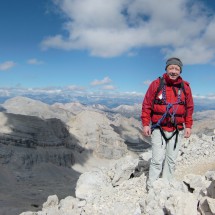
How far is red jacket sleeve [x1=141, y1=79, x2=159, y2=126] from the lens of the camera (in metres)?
9.42

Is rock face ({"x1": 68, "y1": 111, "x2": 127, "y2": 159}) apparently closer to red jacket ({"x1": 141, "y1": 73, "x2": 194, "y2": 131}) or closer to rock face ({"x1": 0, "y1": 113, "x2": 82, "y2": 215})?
rock face ({"x1": 0, "y1": 113, "x2": 82, "y2": 215})

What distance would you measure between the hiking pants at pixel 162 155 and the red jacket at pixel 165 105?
333 millimetres

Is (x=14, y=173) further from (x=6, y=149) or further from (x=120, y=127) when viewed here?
(x=120, y=127)

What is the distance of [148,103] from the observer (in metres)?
9.48

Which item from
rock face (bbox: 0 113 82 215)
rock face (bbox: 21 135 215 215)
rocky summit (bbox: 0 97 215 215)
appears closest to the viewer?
rock face (bbox: 21 135 215 215)

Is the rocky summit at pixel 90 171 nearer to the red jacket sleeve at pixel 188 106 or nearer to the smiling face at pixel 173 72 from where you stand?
the red jacket sleeve at pixel 188 106

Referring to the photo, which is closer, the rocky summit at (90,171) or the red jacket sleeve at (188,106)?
the rocky summit at (90,171)

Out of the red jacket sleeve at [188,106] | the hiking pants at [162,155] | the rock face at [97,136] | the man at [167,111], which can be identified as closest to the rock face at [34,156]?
the rock face at [97,136]

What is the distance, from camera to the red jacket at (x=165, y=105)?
30.9ft

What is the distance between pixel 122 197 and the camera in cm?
1045

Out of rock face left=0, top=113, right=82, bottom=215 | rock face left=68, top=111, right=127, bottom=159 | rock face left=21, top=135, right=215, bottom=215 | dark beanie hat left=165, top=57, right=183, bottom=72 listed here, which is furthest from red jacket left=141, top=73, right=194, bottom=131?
rock face left=68, top=111, right=127, bottom=159

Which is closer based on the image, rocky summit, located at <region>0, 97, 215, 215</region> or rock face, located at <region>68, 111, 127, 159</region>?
rocky summit, located at <region>0, 97, 215, 215</region>

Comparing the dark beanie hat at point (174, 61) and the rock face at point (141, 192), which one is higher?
the dark beanie hat at point (174, 61)

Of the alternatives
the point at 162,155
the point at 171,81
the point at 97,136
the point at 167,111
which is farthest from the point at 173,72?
the point at 97,136
